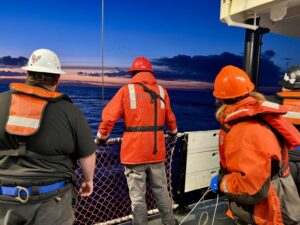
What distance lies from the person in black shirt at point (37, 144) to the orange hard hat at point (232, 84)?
2.59 ft

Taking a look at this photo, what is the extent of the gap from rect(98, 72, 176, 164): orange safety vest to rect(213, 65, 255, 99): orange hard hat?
77 cm

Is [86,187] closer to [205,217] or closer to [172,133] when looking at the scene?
[172,133]

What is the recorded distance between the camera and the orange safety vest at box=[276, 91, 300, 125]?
217 centimetres

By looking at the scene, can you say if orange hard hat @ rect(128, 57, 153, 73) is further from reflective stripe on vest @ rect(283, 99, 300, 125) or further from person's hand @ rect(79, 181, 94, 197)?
reflective stripe on vest @ rect(283, 99, 300, 125)

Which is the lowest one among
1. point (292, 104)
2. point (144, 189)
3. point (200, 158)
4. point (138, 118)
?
point (144, 189)

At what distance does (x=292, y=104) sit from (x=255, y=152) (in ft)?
3.99

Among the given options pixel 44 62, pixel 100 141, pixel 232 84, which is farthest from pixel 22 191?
pixel 232 84

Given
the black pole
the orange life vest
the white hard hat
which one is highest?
the black pole

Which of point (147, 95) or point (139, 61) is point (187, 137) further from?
point (139, 61)

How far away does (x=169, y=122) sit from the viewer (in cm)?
251

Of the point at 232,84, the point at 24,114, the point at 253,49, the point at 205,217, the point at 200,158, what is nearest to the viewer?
the point at 24,114

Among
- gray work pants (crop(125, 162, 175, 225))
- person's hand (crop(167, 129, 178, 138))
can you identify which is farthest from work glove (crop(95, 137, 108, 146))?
person's hand (crop(167, 129, 178, 138))

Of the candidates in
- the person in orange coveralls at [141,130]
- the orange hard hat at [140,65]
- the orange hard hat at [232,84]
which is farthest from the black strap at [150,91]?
the orange hard hat at [232,84]

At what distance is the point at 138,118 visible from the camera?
2.18 metres
